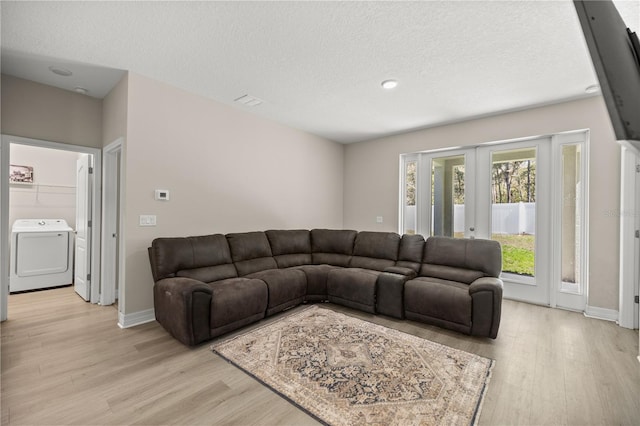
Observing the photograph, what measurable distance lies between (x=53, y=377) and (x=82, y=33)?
9.00ft

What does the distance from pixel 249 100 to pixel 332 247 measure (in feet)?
8.32

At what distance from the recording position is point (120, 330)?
111 inches

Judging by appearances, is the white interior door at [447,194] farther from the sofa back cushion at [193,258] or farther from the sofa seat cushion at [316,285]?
the sofa back cushion at [193,258]

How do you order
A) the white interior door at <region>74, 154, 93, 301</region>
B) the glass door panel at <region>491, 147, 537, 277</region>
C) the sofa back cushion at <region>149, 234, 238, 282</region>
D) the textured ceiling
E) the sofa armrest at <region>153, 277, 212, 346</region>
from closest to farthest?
the textured ceiling
the sofa armrest at <region>153, 277, 212, 346</region>
the sofa back cushion at <region>149, 234, 238, 282</region>
the white interior door at <region>74, 154, 93, 301</region>
the glass door panel at <region>491, 147, 537, 277</region>

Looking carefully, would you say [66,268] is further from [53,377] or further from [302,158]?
[302,158]

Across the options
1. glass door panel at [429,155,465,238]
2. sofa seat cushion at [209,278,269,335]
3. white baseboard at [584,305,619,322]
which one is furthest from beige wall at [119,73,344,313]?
white baseboard at [584,305,619,322]

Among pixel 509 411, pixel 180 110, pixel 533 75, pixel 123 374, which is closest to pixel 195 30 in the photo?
pixel 180 110

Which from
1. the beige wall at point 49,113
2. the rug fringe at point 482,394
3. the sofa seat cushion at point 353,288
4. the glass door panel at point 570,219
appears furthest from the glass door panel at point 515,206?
the beige wall at point 49,113

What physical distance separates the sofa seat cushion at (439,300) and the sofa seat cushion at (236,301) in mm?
1662

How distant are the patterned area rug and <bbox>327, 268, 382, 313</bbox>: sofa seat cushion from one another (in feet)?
1.56

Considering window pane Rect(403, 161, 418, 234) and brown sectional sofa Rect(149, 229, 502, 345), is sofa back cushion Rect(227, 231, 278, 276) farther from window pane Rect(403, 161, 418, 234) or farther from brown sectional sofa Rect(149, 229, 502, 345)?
window pane Rect(403, 161, 418, 234)

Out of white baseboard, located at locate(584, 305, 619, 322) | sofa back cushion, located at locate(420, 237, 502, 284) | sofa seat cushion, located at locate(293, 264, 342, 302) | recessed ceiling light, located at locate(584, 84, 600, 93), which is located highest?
recessed ceiling light, located at locate(584, 84, 600, 93)

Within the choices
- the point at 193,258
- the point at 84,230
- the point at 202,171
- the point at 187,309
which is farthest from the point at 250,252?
the point at 84,230

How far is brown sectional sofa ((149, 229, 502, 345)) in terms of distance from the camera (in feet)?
8.61
